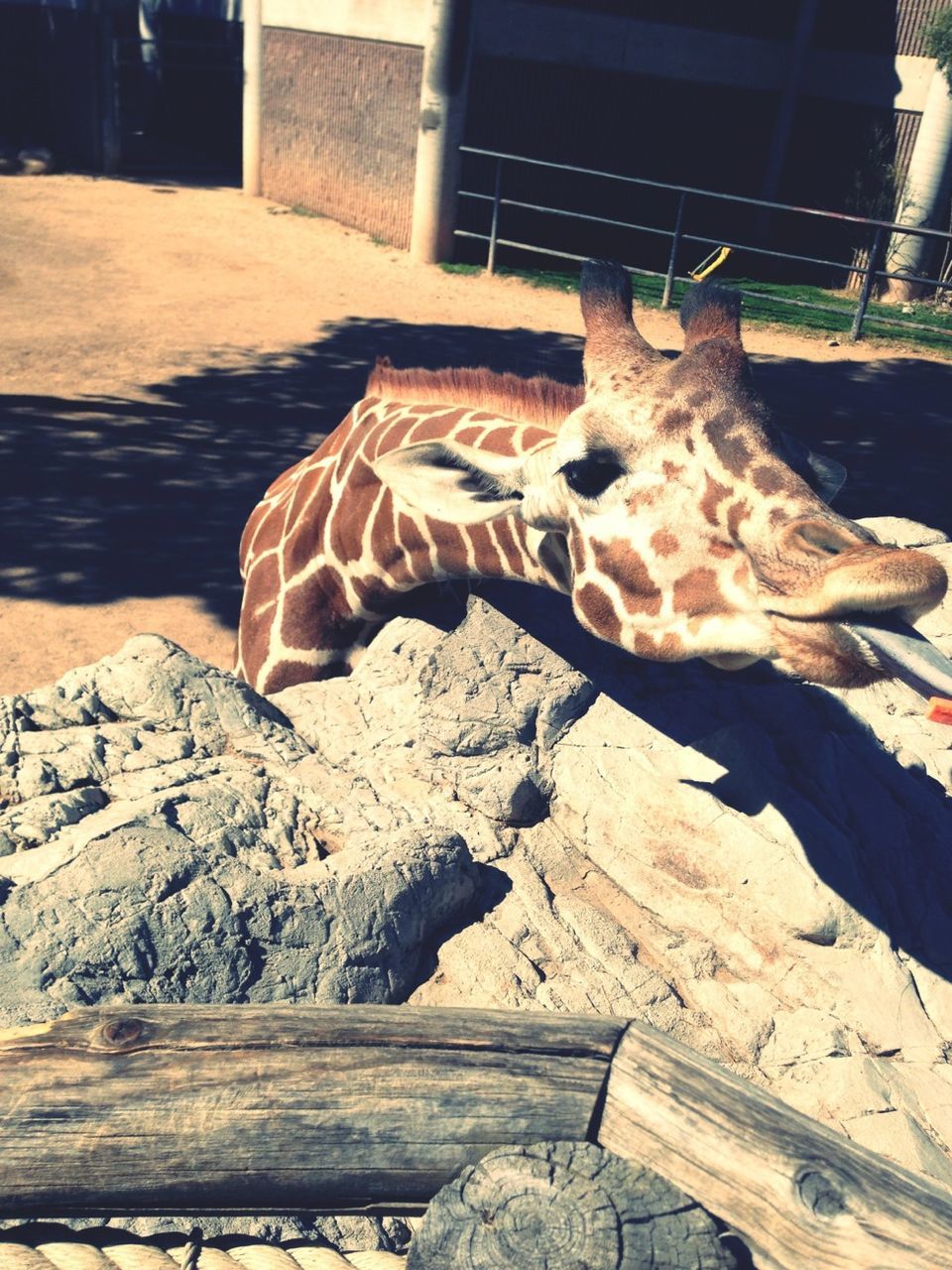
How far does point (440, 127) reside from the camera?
12.9 meters

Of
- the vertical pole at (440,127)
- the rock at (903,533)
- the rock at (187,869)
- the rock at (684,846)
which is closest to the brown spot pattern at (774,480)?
the rock at (684,846)

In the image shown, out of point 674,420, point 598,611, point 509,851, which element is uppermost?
point 674,420

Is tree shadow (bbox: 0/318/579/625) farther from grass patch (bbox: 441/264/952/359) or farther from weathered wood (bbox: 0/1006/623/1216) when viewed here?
weathered wood (bbox: 0/1006/623/1216)

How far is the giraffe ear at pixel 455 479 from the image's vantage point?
3096 mm

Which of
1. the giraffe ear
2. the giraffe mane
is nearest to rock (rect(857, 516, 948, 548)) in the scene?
the giraffe mane

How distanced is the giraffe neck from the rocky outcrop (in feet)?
0.76

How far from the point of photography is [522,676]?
344cm

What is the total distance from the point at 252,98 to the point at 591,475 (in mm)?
14617

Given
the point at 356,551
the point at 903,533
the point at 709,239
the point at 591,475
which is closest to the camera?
the point at 591,475

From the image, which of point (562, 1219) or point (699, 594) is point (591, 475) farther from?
point (562, 1219)

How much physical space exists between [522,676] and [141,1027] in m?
1.68

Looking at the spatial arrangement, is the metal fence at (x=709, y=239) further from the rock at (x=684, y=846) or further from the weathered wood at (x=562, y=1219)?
the weathered wood at (x=562, y=1219)

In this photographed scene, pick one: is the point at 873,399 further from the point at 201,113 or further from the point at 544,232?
the point at 201,113

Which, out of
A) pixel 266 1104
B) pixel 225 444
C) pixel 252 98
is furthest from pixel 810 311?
pixel 266 1104
